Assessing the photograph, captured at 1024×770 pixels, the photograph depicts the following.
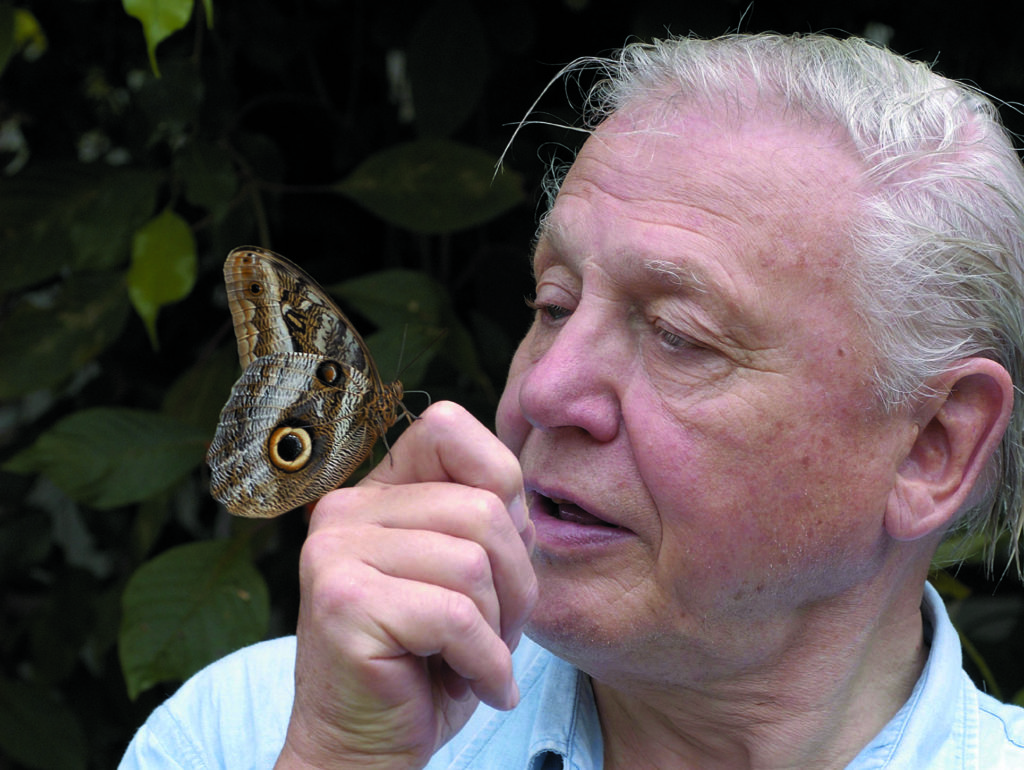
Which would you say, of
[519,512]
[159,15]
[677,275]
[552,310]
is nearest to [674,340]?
[677,275]

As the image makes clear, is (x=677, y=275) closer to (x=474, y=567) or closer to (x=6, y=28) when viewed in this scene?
(x=474, y=567)

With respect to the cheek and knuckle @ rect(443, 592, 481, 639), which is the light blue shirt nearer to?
the cheek

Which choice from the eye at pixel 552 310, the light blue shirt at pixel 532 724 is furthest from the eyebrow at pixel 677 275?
the light blue shirt at pixel 532 724

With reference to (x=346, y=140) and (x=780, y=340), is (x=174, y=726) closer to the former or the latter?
(x=780, y=340)

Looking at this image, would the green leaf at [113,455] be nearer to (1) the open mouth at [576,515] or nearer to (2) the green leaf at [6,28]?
(2) the green leaf at [6,28]

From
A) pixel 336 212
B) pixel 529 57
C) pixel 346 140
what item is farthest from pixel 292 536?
pixel 529 57

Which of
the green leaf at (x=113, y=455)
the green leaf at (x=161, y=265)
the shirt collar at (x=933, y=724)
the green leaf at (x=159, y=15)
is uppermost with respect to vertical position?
the green leaf at (x=159, y=15)
